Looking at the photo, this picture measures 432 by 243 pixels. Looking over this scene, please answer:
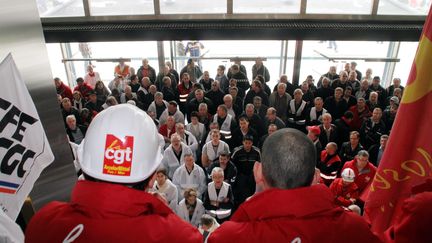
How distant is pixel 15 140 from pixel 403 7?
8414 mm

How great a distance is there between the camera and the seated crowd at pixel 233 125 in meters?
5.10

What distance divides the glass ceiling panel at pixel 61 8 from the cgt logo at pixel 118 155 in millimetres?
7587

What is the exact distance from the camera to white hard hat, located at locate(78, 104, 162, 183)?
4.43 feet

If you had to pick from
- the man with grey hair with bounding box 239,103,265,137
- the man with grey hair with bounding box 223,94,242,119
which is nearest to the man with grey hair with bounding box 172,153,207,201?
the man with grey hair with bounding box 239,103,265,137

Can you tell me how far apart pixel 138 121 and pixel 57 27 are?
5.69 meters

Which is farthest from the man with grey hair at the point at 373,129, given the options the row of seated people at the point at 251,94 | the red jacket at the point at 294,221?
the red jacket at the point at 294,221

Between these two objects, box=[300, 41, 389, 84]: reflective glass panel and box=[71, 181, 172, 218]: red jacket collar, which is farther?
box=[300, 41, 389, 84]: reflective glass panel

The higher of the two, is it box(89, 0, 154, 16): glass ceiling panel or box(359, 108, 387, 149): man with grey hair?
box(89, 0, 154, 16): glass ceiling panel

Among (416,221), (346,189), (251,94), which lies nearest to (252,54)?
(251,94)

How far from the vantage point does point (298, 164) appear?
4.42 ft

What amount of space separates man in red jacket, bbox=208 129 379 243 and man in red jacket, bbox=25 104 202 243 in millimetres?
212

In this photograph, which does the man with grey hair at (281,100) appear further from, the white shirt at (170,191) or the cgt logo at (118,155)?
the cgt logo at (118,155)

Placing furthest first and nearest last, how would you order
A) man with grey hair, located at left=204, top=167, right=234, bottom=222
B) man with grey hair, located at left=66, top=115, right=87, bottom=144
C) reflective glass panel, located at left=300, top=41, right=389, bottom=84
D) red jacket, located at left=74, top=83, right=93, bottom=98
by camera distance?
1. reflective glass panel, located at left=300, top=41, right=389, bottom=84
2. red jacket, located at left=74, top=83, right=93, bottom=98
3. man with grey hair, located at left=66, top=115, right=87, bottom=144
4. man with grey hair, located at left=204, top=167, right=234, bottom=222

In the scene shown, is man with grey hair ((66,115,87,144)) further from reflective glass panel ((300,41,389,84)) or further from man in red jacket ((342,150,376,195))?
reflective glass panel ((300,41,389,84))
